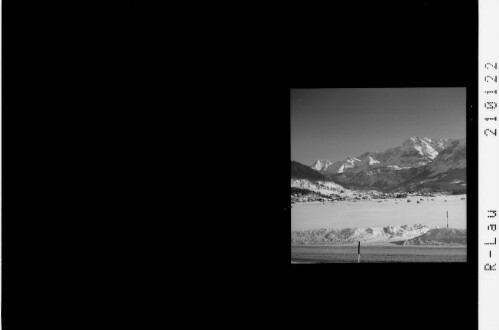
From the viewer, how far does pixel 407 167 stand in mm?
5316

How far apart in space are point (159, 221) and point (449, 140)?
281 centimetres

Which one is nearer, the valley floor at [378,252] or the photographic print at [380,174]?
the valley floor at [378,252]

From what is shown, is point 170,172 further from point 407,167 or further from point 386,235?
point 407,167

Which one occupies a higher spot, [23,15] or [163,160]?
[23,15]

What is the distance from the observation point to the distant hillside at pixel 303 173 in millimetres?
4611

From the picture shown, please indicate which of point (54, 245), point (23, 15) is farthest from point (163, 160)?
point (23, 15)

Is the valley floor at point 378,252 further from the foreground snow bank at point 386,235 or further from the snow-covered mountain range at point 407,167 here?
the snow-covered mountain range at point 407,167

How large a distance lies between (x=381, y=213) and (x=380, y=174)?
442 millimetres

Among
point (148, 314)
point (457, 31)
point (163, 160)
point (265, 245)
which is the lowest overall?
point (148, 314)
